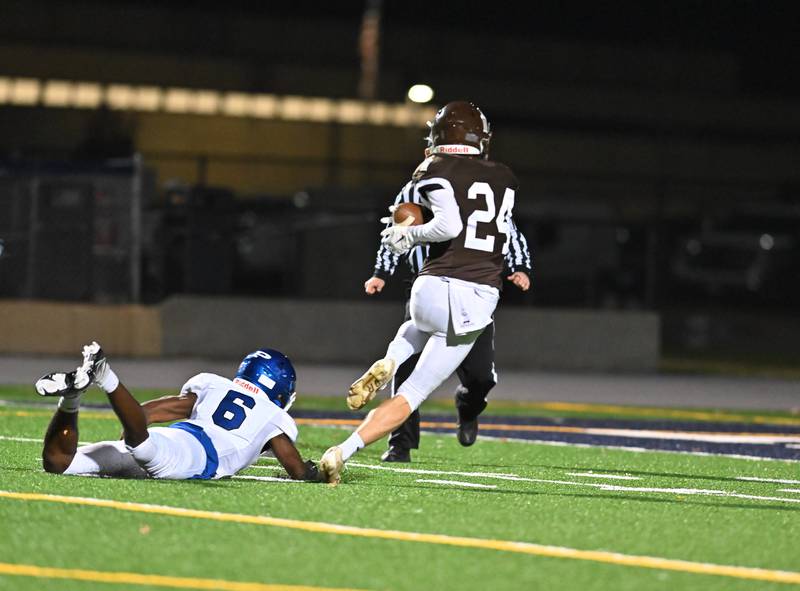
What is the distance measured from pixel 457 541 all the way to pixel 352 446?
1764mm

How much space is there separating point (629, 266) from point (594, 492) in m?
15.4

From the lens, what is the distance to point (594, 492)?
27.7 ft

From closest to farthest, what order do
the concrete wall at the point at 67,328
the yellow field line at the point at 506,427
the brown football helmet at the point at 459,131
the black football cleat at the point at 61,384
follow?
the black football cleat at the point at 61,384 → the brown football helmet at the point at 459,131 → the yellow field line at the point at 506,427 → the concrete wall at the point at 67,328

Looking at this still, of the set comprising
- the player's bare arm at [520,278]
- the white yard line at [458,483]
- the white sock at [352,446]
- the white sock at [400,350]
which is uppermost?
the player's bare arm at [520,278]

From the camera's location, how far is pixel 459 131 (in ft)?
28.7

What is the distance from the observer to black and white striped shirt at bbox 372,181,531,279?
900 centimetres

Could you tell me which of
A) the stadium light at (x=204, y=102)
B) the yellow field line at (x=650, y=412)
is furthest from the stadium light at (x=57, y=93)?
the yellow field line at (x=650, y=412)

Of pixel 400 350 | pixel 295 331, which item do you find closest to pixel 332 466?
pixel 400 350

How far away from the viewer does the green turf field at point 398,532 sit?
5750 mm

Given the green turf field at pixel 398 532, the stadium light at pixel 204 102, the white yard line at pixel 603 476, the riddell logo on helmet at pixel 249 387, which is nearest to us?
the green turf field at pixel 398 532

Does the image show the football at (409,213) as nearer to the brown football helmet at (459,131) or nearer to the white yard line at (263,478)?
the brown football helmet at (459,131)

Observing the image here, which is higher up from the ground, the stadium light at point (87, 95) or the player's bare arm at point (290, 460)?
the stadium light at point (87, 95)

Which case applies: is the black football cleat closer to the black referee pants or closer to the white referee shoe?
the white referee shoe

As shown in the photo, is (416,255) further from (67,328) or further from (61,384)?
(67,328)
